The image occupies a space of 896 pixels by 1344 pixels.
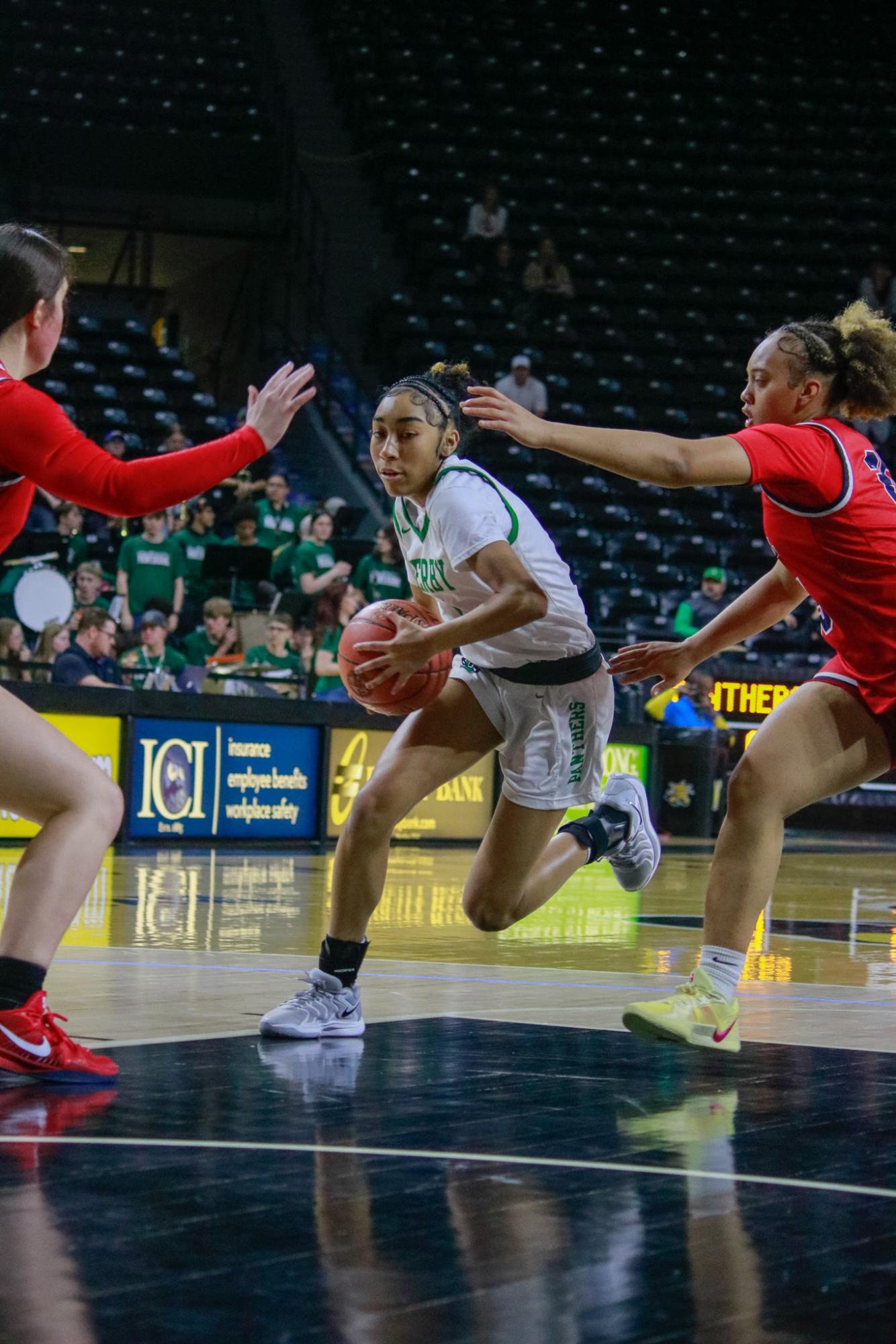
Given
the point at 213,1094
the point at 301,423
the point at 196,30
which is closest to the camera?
the point at 213,1094

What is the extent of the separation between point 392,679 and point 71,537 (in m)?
9.41

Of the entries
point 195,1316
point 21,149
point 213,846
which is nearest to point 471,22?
point 21,149

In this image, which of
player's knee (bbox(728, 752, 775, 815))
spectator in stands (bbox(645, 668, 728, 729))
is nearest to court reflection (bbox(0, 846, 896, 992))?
player's knee (bbox(728, 752, 775, 815))

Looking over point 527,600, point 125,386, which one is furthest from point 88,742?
point 527,600

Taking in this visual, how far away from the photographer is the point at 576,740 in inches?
195

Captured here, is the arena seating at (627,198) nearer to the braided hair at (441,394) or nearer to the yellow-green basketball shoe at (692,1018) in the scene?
the braided hair at (441,394)

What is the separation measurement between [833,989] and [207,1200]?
3743 millimetres

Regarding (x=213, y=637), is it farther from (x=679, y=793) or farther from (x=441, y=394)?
(x=441, y=394)

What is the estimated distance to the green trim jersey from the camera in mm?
4480

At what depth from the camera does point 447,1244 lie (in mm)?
2684

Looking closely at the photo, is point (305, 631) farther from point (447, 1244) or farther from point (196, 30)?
point (196, 30)

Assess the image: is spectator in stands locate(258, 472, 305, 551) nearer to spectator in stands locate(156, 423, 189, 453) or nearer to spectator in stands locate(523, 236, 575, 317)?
spectator in stands locate(156, 423, 189, 453)

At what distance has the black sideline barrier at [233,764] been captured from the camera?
11.7 metres

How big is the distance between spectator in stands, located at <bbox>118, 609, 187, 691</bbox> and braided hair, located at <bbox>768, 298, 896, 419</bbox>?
817cm
